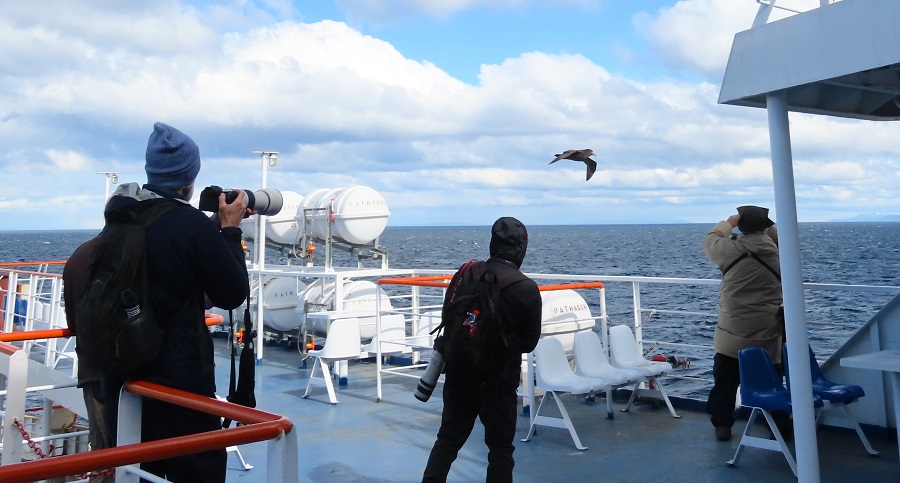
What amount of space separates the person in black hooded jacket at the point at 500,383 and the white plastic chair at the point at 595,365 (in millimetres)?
2199

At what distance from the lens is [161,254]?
89.9 inches

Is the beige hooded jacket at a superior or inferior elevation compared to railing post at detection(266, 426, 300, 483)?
superior

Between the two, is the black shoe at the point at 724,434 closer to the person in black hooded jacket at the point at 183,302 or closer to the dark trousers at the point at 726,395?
the dark trousers at the point at 726,395

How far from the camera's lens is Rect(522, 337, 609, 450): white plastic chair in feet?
17.6

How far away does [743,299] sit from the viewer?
5.29m

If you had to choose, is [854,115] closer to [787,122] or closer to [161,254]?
[787,122]

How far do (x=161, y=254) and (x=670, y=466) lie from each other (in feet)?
11.8

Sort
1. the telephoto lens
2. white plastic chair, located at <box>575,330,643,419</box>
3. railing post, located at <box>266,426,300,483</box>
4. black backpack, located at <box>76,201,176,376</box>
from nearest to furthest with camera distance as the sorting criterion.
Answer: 1. railing post, located at <box>266,426,300,483</box>
2. black backpack, located at <box>76,201,176,376</box>
3. the telephoto lens
4. white plastic chair, located at <box>575,330,643,419</box>

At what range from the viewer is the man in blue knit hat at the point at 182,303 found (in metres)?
2.30

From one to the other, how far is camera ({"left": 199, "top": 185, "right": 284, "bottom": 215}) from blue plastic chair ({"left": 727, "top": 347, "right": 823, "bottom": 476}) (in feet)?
10.4

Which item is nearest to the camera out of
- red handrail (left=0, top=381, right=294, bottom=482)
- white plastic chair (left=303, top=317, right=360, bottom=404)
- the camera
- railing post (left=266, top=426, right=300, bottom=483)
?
red handrail (left=0, top=381, right=294, bottom=482)

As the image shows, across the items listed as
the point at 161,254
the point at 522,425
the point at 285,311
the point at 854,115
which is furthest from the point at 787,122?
the point at 285,311

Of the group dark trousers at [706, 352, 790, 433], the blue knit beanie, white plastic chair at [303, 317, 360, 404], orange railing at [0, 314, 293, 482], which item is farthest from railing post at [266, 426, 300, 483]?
white plastic chair at [303, 317, 360, 404]

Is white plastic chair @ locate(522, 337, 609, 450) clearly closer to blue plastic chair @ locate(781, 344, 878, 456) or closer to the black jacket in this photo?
blue plastic chair @ locate(781, 344, 878, 456)
